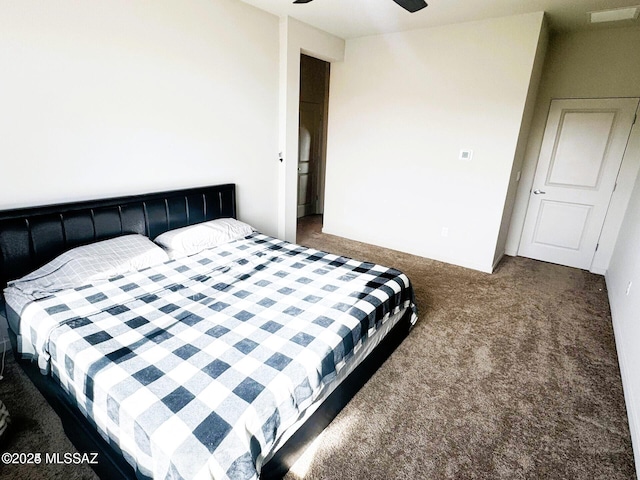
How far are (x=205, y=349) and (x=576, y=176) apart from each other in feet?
14.8

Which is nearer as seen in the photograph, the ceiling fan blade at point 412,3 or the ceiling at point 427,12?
the ceiling fan blade at point 412,3

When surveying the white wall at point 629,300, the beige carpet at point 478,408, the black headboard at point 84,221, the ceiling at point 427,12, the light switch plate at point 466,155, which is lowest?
the beige carpet at point 478,408

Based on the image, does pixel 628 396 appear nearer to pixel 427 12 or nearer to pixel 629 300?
pixel 629 300

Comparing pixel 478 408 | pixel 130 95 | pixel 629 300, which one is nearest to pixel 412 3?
pixel 130 95

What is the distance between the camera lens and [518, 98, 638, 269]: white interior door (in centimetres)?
372

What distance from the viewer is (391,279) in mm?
2336

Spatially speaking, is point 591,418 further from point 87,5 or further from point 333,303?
point 87,5

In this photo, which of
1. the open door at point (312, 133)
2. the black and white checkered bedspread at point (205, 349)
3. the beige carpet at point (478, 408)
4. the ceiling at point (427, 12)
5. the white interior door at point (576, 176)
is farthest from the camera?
the open door at point (312, 133)

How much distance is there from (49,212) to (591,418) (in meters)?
3.51

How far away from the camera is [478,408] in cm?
196

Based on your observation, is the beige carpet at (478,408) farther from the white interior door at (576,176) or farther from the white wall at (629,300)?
the white interior door at (576,176)

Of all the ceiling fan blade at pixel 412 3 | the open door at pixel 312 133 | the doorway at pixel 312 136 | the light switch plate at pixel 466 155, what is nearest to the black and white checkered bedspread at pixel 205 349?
the ceiling fan blade at pixel 412 3

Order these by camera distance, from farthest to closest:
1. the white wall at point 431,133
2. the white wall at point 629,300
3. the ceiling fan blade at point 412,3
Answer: the white wall at point 431,133, the ceiling fan blade at point 412,3, the white wall at point 629,300

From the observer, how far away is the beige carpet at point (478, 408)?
1605 mm
